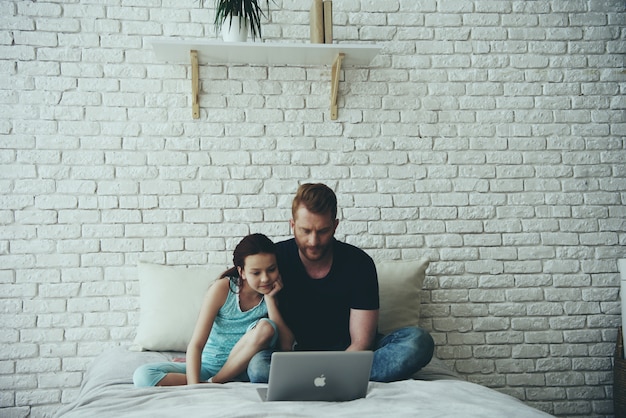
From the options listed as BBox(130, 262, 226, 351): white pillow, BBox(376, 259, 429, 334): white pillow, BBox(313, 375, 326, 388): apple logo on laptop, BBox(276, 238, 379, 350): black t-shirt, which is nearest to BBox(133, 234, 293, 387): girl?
BBox(276, 238, 379, 350): black t-shirt

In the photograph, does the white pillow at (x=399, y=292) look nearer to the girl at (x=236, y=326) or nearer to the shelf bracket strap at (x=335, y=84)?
the girl at (x=236, y=326)

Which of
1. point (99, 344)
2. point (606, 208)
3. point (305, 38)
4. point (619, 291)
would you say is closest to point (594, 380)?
point (619, 291)

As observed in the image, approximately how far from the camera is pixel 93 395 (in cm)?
184

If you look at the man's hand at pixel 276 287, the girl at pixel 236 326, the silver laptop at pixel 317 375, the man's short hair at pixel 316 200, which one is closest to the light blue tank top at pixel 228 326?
the girl at pixel 236 326

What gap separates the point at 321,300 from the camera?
7.66 feet

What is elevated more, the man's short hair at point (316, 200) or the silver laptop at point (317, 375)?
the man's short hair at point (316, 200)

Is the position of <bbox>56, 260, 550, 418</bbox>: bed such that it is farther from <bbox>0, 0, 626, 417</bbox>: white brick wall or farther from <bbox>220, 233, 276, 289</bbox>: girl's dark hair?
<bbox>220, 233, 276, 289</bbox>: girl's dark hair

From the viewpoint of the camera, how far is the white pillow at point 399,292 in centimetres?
264

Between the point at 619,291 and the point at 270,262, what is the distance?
2.01m

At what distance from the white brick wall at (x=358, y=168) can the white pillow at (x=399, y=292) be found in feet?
0.82

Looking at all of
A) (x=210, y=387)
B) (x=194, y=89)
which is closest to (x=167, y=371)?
(x=210, y=387)

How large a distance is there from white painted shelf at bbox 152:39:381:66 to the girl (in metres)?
1.03

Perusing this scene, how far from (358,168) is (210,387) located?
1.45 meters

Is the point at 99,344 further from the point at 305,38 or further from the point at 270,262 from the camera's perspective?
the point at 305,38
